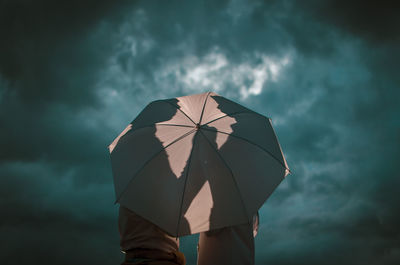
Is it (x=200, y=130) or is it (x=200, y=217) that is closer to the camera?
(x=200, y=217)

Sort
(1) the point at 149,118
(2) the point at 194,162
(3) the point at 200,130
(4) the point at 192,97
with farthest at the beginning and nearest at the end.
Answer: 1. (4) the point at 192,97
2. (1) the point at 149,118
3. (3) the point at 200,130
4. (2) the point at 194,162

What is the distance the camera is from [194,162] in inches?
168

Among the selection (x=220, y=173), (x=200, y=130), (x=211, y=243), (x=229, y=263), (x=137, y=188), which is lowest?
(x=229, y=263)

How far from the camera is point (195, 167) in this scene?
426 cm

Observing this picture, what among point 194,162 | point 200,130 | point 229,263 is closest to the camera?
point 229,263

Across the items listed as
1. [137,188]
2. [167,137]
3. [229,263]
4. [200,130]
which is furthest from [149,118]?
[229,263]

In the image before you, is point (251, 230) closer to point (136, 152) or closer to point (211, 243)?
point (211, 243)

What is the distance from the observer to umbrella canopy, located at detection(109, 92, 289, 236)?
4.05 metres

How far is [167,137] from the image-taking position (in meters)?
4.63

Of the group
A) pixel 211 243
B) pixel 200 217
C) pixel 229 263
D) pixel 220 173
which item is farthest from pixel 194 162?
pixel 229 263

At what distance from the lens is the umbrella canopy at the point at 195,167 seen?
13.3ft

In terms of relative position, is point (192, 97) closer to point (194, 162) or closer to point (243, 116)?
point (243, 116)

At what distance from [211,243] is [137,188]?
1434 millimetres

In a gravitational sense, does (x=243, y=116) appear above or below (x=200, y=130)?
above
